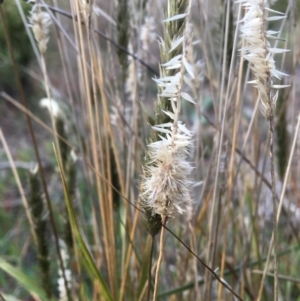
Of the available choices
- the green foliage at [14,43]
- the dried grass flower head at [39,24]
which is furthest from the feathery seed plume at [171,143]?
the green foliage at [14,43]

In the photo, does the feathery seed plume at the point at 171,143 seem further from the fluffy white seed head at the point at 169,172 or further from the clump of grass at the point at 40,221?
the clump of grass at the point at 40,221

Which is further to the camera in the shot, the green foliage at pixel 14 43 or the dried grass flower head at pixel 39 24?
the green foliage at pixel 14 43

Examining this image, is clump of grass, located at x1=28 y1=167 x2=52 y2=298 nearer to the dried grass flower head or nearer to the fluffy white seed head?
the dried grass flower head

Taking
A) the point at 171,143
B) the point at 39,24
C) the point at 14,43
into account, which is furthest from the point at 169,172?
the point at 14,43

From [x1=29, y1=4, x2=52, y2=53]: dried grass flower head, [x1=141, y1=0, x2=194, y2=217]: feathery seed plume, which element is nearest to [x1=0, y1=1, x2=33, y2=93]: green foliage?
[x1=29, y1=4, x2=52, y2=53]: dried grass flower head

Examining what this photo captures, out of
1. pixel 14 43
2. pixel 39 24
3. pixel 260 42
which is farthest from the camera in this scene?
pixel 14 43

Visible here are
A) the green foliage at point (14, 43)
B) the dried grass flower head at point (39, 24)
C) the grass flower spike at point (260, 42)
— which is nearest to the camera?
the grass flower spike at point (260, 42)

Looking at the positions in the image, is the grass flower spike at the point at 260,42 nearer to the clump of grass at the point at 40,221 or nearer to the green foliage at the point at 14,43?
the clump of grass at the point at 40,221

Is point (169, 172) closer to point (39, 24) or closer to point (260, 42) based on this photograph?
point (260, 42)

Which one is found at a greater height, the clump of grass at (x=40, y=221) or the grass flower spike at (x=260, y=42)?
the grass flower spike at (x=260, y=42)

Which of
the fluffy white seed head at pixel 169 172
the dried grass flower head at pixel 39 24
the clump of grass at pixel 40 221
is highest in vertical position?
the dried grass flower head at pixel 39 24

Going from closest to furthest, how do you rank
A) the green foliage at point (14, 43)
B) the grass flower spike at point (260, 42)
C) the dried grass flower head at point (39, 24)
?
the grass flower spike at point (260, 42) → the dried grass flower head at point (39, 24) → the green foliage at point (14, 43)
